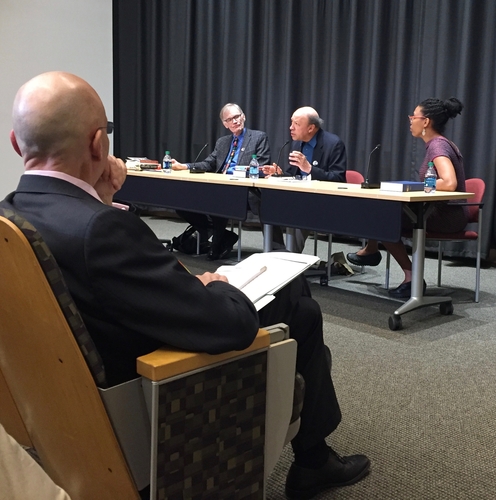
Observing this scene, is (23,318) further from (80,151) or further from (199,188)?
(199,188)

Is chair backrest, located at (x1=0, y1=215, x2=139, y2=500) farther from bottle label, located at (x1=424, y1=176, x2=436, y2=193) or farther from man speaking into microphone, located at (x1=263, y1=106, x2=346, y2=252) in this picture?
man speaking into microphone, located at (x1=263, y1=106, x2=346, y2=252)

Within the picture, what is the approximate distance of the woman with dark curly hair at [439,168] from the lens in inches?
138

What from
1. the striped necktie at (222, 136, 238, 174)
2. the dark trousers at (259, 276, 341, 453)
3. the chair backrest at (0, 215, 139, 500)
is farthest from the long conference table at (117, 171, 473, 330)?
the chair backrest at (0, 215, 139, 500)

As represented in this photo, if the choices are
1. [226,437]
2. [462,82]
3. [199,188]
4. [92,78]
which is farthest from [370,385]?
[92,78]

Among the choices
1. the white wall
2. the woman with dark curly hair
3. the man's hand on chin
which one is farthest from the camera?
the white wall

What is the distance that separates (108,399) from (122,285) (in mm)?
187

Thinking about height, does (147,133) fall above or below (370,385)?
above

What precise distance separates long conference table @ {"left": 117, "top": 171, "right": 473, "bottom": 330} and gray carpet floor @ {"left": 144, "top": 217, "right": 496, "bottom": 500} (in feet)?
0.69

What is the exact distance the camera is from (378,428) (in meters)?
2.02

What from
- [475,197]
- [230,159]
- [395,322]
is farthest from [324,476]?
[230,159]

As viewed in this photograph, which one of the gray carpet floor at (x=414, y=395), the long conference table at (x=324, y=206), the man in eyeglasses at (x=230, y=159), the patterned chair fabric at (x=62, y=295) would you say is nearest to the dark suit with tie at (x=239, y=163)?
the man in eyeglasses at (x=230, y=159)

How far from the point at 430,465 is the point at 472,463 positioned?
13cm

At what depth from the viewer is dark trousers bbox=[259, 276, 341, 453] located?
152cm

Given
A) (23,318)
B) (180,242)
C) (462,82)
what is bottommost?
(180,242)
